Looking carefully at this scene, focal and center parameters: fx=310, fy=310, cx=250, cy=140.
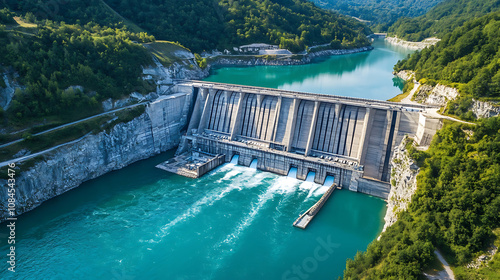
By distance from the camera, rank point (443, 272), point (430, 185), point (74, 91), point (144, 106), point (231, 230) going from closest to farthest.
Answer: point (443, 272) → point (430, 185) → point (231, 230) → point (74, 91) → point (144, 106)

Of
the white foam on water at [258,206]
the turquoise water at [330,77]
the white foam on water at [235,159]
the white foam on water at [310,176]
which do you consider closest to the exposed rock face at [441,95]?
the white foam on water at [310,176]

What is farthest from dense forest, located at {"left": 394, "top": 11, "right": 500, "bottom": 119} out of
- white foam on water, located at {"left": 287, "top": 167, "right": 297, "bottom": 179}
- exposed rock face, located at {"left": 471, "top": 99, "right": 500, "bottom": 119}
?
white foam on water, located at {"left": 287, "top": 167, "right": 297, "bottom": 179}

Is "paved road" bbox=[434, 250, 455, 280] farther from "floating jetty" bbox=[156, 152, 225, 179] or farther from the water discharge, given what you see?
"floating jetty" bbox=[156, 152, 225, 179]

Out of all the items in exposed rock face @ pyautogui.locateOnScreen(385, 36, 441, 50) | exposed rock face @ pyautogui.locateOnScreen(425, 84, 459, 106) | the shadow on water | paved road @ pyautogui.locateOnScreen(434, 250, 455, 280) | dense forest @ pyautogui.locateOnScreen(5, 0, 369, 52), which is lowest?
the shadow on water

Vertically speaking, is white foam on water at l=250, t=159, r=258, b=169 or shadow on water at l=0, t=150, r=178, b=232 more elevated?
white foam on water at l=250, t=159, r=258, b=169

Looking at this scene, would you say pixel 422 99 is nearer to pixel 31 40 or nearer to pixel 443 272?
pixel 443 272

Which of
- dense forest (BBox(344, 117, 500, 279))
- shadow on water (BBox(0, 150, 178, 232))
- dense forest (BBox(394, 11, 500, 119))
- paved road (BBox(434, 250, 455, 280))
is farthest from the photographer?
dense forest (BBox(394, 11, 500, 119))

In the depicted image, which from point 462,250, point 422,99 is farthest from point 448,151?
point 422,99
